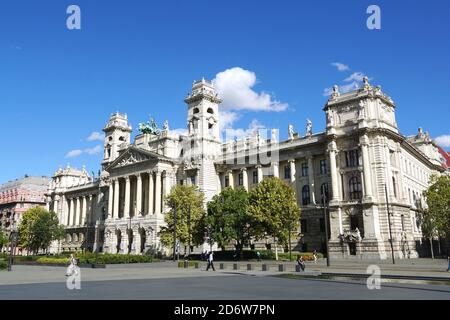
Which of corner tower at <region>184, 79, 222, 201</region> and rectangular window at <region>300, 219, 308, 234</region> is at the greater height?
corner tower at <region>184, 79, 222, 201</region>

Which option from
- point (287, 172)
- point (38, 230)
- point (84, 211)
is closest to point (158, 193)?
point (287, 172)

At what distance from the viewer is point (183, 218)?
68.1m

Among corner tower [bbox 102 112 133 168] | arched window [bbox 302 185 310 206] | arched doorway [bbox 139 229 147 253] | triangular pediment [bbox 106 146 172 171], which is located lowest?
arched doorway [bbox 139 229 147 253]

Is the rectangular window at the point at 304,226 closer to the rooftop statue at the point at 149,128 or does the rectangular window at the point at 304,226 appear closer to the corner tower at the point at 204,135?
the corner tower at the point at 204,135

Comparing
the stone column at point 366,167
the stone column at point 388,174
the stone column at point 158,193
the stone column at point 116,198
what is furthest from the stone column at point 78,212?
the stone column at point 388,174

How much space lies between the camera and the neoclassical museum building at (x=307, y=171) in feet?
202

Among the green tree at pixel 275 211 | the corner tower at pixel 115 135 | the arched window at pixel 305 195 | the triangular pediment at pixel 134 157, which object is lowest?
the green tree at pixel 275 211

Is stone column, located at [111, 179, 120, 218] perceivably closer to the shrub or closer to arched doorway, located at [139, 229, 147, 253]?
arched doorway, located at [139, 229, 147, 253]

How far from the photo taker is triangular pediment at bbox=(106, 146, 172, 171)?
84.6 meters

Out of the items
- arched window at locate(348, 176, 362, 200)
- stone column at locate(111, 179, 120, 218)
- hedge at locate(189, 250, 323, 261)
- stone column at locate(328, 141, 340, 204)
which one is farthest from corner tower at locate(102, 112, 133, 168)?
arched window at locate(348, 176, 362, 200)

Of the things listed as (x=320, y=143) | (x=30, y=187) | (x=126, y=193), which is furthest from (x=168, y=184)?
(x=30, y=187)

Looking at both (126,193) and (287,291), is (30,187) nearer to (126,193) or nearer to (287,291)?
(126,193)

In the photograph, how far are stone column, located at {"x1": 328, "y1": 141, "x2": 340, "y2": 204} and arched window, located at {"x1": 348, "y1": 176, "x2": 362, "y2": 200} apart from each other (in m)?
2.01

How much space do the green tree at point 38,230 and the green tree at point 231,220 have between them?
49.6 metres
